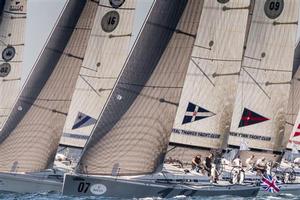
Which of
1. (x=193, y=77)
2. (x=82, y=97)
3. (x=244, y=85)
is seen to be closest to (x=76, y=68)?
(x=82, y=97)

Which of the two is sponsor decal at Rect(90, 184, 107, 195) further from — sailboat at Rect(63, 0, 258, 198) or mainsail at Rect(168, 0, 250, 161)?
mainsail at Rect(168, 0, 250, 161)

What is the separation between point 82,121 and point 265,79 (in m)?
8.09

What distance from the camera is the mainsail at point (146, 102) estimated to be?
33531mm

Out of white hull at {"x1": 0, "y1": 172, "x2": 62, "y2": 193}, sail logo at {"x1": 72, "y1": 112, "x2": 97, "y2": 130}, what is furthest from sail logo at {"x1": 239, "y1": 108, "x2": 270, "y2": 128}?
white hull at {"x1": 0, "y1": 172, "x2": 62, "y2": 193}

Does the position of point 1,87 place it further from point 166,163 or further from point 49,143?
point 166,163

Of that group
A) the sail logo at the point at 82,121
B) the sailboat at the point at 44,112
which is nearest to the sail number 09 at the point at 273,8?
the sailboat at the point at 44,112

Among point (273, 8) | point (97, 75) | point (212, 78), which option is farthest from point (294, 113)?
point (97, 75)

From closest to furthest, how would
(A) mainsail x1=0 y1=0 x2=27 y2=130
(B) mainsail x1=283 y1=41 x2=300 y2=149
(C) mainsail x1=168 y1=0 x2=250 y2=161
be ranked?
(C) mainsail x1=168 y1=0 x2=250 y2=161 → (A) mainsail x1=0 y1=0 x2=27 y2=130 → (B) mainsail x1=283 y1=41 x2=300 y2=149

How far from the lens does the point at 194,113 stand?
37688 mm

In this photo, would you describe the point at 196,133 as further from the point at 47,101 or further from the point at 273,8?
the point at 273,8

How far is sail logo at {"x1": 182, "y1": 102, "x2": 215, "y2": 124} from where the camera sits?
123 feet

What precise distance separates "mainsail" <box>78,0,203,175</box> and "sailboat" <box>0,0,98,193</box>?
146 inches

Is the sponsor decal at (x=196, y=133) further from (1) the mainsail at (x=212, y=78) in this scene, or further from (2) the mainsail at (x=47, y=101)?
(2) the mainsail at (x=47, y=101)

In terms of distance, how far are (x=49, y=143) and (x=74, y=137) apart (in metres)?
4.33
